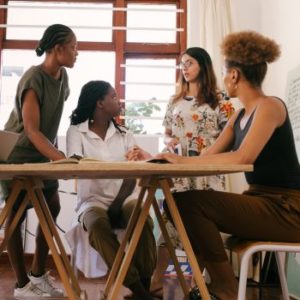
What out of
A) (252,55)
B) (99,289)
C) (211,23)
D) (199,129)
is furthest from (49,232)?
(211,23)

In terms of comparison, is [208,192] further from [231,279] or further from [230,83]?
[230,83]

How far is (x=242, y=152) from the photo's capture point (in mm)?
1429

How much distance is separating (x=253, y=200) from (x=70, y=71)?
9.47 feet

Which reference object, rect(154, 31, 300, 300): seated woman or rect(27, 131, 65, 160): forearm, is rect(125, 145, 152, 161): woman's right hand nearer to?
rect(27, 131, 65, 160): forearm

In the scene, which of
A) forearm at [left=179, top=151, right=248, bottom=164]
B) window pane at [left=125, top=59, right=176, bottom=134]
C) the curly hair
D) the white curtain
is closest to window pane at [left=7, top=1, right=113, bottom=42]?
window pane at [left=125, top=59, right=176, bottom=134]

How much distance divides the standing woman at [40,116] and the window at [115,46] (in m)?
1.63

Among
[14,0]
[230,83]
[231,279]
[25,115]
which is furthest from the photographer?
[14,0]

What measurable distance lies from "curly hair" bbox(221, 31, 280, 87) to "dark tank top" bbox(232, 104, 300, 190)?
179mm

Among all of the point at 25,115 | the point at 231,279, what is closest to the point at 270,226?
the point at 231,279

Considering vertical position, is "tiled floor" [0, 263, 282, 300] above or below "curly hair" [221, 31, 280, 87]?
below

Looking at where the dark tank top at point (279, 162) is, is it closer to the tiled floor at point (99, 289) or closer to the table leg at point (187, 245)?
the table leg at point (187, 245)

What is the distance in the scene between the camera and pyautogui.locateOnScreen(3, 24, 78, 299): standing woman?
7.09 feet

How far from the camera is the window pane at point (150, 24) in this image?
4086mm

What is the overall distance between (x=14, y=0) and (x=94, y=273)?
287cm
